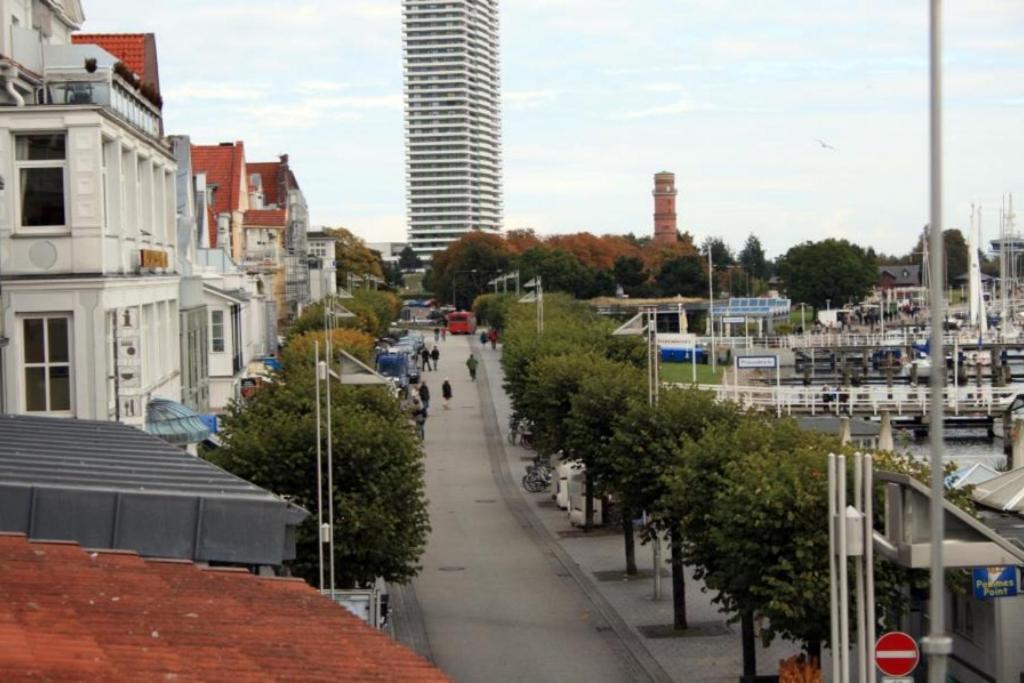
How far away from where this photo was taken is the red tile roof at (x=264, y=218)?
297 feet

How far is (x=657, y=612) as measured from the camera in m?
31.2

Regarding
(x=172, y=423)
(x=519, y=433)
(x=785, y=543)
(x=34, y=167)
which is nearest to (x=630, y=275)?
(x=519, y=433)

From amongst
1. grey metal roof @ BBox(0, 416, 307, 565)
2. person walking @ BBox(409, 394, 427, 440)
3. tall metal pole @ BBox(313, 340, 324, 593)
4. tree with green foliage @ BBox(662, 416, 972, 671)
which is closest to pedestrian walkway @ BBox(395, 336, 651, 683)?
tall metal pole @ BBox(313, 340, 324, 593)

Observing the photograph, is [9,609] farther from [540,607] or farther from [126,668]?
[540,607]

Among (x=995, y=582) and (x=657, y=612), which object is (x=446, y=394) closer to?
(x=657, y=612)

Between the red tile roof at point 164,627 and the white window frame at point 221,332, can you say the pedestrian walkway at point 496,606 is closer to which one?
the white window frame at point 221,332

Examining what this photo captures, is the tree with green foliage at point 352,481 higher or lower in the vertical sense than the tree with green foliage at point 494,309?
lower

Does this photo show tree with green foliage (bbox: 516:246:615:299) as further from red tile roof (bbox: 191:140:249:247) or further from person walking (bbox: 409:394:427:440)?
person walking (bbox: 409:394:427:440)

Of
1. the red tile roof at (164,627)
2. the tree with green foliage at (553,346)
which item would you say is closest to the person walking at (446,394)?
the tree with green foliage at (553,346)

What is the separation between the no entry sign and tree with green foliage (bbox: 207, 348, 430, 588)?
11.5 m

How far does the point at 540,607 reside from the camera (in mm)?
31500

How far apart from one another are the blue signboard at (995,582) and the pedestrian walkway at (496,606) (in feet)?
22.2

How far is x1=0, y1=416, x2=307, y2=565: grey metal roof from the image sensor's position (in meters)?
13.5

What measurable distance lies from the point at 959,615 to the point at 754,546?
3.47 meters
